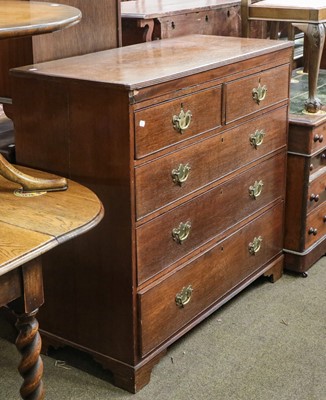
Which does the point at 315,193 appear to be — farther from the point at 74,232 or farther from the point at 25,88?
the point at 74,232

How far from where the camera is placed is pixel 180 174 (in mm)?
2520

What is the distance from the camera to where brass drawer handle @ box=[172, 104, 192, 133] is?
8.00 feet

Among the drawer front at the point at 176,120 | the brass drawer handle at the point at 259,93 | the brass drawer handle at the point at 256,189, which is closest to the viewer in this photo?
the drawer front at the point at 176,120

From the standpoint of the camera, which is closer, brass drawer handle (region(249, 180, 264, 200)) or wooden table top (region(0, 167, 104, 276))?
wooden table top (region(0, 167, 104, 276))

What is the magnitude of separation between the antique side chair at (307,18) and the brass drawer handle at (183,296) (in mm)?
1201

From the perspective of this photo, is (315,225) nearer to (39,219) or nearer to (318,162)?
(318,162)

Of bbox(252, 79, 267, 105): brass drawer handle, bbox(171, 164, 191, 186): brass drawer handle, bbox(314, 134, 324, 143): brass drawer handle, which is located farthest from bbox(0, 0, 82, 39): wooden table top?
bbox(314, 134, 324, 143): brass drawer handle

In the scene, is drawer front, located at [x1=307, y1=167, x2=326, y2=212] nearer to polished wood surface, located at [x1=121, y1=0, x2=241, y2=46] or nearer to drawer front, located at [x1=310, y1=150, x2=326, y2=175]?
drawer front, located at [x1=310, y1=150, x2=326, y2=175]

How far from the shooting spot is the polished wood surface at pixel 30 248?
1778 millimetres

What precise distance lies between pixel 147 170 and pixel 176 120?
0.73 feet

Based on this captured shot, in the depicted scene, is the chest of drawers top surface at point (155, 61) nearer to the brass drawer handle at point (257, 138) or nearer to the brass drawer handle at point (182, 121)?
the brass drawer handle at point (182, 121)

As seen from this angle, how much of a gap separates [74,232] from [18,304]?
24 centimetres

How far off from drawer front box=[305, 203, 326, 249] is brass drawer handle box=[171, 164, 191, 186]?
3.40ft

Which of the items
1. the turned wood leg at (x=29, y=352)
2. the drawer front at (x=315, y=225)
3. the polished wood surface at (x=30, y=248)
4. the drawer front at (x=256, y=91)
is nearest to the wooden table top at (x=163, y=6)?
the drawer front at (x=256, y=91)
